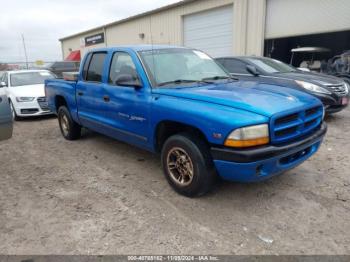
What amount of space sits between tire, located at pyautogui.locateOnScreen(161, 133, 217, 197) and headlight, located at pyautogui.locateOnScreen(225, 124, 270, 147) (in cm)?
43

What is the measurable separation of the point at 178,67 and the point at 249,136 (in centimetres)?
170

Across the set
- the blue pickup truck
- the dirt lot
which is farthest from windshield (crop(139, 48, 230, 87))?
the dirt lot

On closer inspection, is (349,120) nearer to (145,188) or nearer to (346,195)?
(346,195)

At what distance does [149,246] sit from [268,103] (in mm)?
1826

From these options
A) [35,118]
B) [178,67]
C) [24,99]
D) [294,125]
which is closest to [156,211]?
[294,125]

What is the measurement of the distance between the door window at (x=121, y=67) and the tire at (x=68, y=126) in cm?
188

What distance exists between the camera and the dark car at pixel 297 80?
21.1 ft

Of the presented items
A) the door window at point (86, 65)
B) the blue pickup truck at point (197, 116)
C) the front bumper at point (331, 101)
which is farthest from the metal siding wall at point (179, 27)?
the front bumper at point (331, 101)

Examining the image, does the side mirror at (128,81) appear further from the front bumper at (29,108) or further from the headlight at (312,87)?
the front bumper at (29,108)

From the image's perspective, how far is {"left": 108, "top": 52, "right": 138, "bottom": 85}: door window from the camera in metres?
4.04

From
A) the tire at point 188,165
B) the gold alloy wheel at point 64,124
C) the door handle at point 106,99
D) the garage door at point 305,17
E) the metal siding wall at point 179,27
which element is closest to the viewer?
the tire at point 188,165

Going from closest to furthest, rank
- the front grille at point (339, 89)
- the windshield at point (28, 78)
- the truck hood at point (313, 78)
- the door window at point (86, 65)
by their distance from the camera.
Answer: the door window at point (86, 65), the front grille at point (339, 89), the truck hood at point (313, 78), the windshield at point (28, 78)

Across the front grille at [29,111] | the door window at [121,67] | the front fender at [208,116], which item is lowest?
the front grille at [29,111]

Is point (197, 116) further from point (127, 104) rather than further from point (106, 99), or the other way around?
point (106, 99)
